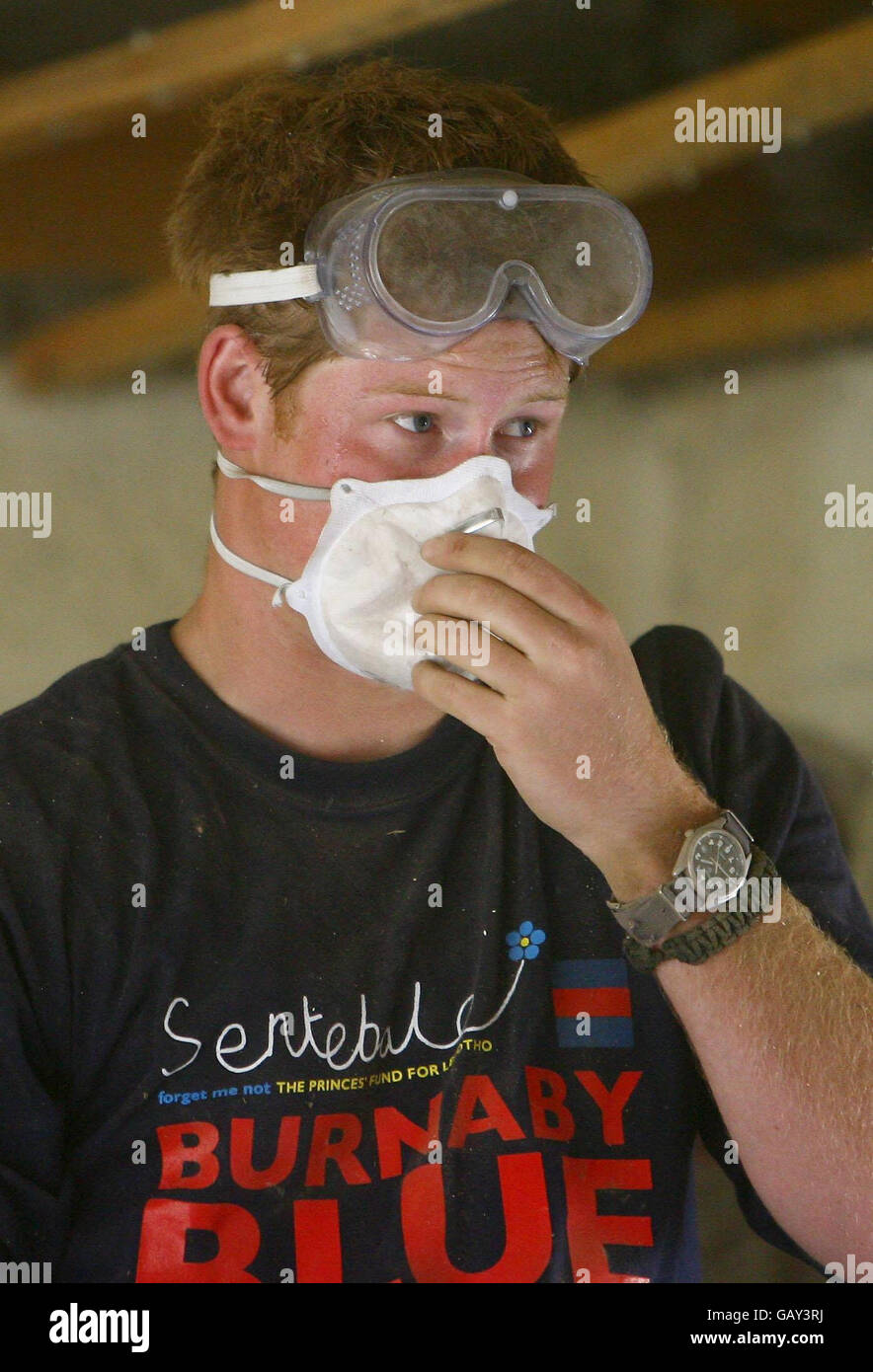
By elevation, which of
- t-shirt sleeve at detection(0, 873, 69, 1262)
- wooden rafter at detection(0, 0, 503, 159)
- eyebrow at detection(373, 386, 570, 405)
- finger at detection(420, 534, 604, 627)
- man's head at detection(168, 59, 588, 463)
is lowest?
t-shirt sleeve at detection(0, 873, 69, 1262)

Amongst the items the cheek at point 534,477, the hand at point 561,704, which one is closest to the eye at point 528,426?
the cheek at point 534,477

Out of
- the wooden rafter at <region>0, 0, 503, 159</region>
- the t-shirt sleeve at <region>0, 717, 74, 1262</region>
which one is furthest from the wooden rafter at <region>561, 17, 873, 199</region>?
the t-shirt sleeve at <region>0, 717, 74, 1262</region>

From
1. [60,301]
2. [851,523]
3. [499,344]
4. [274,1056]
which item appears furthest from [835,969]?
[60,301]

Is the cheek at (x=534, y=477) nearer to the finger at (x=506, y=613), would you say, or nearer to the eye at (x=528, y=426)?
the eye at (x=528, y=426)

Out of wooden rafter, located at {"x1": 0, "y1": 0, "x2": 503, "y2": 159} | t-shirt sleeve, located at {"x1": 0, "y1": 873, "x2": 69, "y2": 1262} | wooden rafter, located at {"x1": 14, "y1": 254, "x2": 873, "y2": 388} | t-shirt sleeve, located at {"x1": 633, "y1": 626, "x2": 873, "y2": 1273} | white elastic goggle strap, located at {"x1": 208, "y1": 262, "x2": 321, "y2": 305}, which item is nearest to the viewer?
t-shirt sleeve, located at {"x1": 0, "y1": 873, "x2": 69, "y2": 1262}

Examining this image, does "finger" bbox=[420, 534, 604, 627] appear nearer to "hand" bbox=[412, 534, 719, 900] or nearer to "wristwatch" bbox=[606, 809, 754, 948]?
"hand" bbox=[412, 534, 719, 900]

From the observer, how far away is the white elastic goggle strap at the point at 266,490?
989 mm

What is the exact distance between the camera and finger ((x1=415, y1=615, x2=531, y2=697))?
2.89ft

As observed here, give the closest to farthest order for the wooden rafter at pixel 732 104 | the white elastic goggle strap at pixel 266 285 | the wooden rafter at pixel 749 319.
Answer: the white elastic goggle strap at pixel 266 285 → the wooden rafter at pixel 732 104 → the wooden rafter at pixel 749 319

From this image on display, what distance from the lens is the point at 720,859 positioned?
0.92 metres

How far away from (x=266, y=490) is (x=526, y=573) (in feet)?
0.84

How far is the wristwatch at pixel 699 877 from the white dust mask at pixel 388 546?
0.23m

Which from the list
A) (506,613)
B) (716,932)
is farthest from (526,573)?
(716,932)
